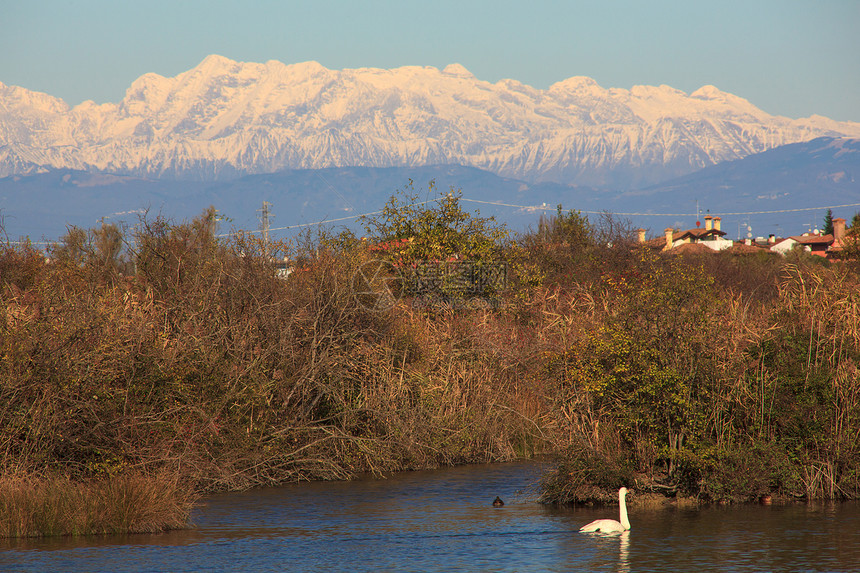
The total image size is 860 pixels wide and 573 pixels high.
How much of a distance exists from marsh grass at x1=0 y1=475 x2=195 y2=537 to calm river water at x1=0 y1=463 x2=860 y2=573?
1.09 feet

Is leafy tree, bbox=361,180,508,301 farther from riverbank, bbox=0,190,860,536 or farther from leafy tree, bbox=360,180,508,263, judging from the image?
riverbank, bbox=0,190,860,536

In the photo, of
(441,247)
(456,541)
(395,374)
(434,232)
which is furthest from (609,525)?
(434,232)

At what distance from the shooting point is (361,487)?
68.0 feet

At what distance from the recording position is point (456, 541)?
15625 mm

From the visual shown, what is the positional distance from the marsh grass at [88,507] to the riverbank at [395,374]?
685 mm

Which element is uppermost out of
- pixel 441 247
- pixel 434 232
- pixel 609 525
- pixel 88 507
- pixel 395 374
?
pixel 434 232

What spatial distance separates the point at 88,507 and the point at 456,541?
19.1 feet

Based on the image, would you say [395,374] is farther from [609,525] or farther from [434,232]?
[609,525]

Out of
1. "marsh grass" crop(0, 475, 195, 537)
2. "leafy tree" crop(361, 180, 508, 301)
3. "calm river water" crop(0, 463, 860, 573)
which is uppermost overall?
"leafy tree" crop(361, 180, 508, 301)

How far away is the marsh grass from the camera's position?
51.3 ft

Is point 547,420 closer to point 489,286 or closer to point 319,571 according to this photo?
point 489,286

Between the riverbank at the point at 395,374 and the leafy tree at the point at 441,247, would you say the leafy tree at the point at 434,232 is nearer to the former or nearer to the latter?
the leafy tree at the point at 441,247

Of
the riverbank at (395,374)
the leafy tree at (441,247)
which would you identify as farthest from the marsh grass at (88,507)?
the leafy tree at (441,247)

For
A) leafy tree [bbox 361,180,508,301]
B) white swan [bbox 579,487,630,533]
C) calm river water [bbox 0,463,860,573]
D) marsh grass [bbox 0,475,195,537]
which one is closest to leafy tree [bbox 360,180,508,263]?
leafy tree [bbox 361,180,508,301]
